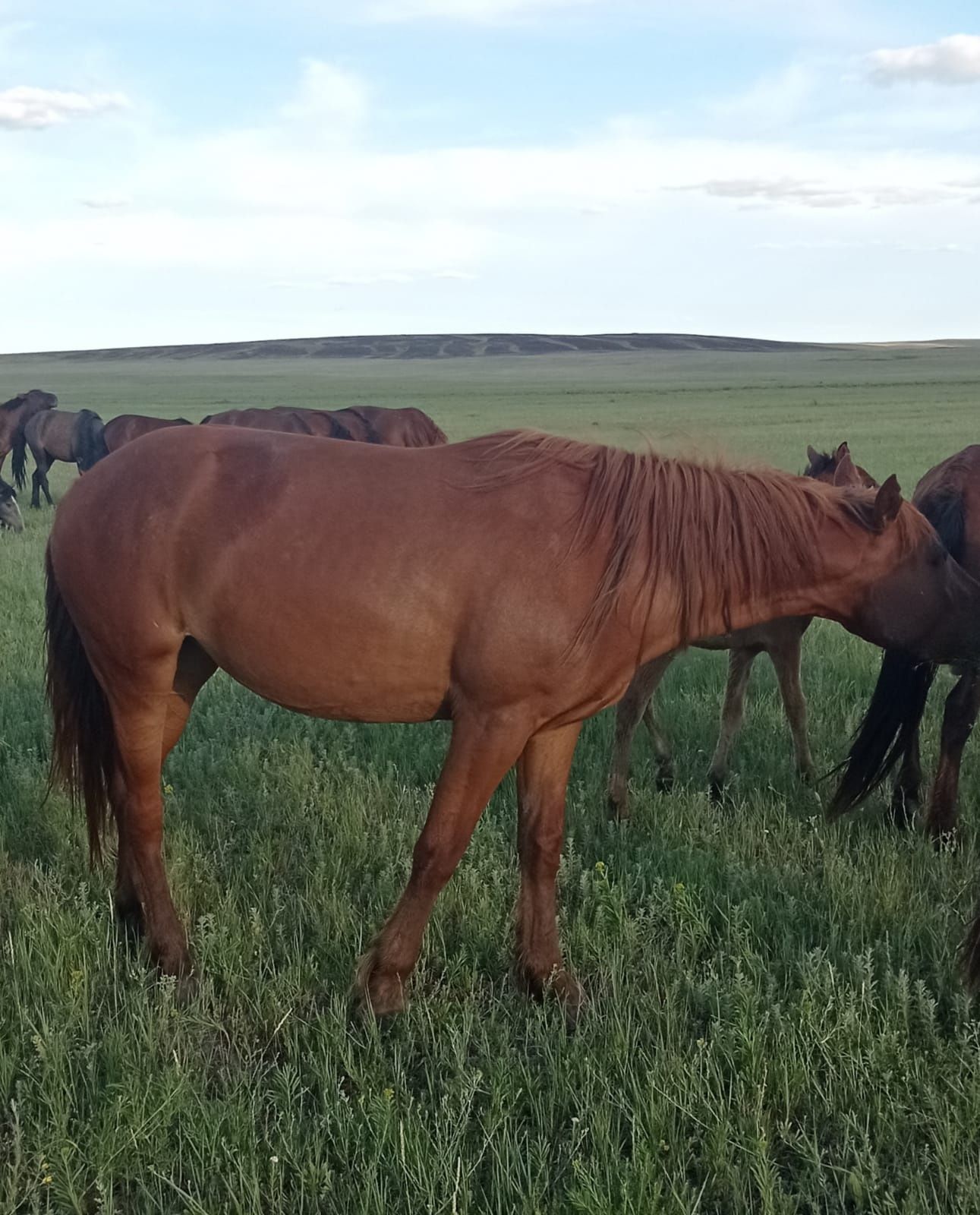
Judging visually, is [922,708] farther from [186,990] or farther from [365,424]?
[365,424]

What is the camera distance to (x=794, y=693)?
5.74 m

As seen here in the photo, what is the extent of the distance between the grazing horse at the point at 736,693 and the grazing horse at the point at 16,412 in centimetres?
1947

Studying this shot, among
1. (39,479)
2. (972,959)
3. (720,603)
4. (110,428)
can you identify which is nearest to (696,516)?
(720,603)

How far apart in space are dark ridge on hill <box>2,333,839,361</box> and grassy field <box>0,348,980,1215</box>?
122 m

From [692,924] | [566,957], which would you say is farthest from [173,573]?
[692,924]

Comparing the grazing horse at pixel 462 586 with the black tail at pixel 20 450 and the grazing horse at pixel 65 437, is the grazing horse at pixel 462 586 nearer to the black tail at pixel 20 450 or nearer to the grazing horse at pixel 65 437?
the grazing horse at pixel 65 437

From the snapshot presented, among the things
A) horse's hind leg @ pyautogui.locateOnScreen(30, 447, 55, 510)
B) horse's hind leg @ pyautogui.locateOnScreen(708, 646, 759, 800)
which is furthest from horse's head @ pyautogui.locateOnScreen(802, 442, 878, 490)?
horse's hind leg @ pyautogui.locateOnScreen(30, 447, 55, 510)

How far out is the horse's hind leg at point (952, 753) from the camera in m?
4.87

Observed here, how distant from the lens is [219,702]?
6.93m

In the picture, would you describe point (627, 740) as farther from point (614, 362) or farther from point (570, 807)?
point (614, 362)

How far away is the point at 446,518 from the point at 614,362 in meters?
110

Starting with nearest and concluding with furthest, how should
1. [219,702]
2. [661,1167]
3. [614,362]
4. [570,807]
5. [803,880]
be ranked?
[661,1167], [803,880], [570,807], [219,702], [614,362]

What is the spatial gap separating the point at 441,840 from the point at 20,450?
2187 cm

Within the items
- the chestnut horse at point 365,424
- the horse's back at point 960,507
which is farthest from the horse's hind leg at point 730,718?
the chestnut horse at point 365,424
